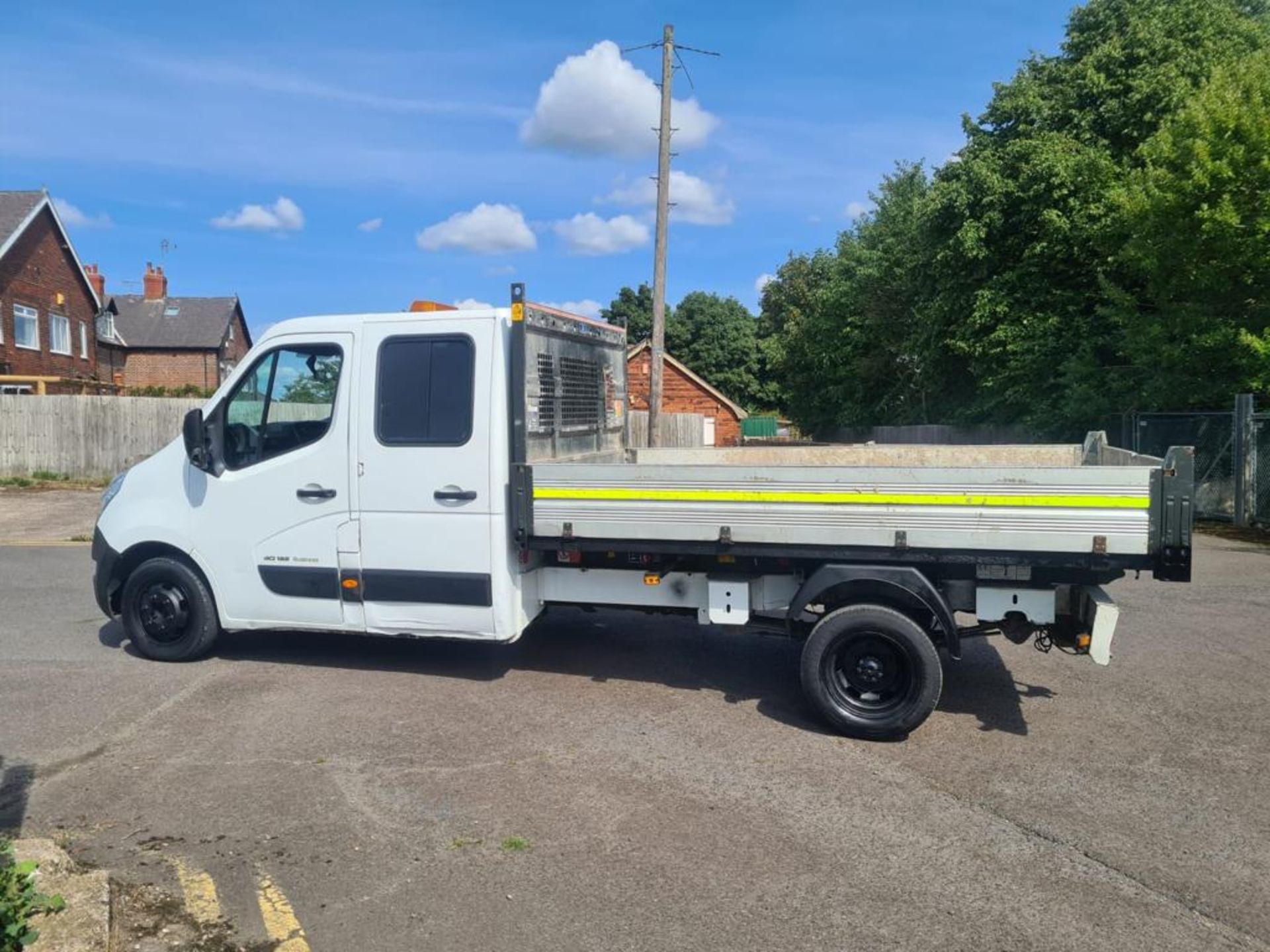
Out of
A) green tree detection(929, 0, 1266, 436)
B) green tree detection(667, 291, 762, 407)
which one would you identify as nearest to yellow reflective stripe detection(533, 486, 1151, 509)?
green tree detection(929, 0, 1266, 436)

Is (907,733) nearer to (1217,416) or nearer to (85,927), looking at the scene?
(85,927)

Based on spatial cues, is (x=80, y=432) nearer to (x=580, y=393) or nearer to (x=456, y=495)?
(x=580, y=393)

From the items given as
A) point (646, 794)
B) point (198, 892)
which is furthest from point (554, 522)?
point (198, 892)

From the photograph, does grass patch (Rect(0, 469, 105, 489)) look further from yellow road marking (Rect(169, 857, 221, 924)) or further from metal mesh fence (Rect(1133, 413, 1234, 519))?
metal mesh fence (Rect(1133, 413, 1234, 519))

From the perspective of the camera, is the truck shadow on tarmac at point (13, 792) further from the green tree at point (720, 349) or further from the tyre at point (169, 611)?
the green tree at point (720, 349)

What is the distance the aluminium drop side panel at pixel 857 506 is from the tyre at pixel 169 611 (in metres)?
2.72

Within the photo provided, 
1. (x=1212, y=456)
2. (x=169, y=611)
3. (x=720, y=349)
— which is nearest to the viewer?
(x=169, y=611)

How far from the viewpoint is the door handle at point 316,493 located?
6.71 m

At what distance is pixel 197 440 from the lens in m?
6.94

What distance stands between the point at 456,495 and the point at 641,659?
2.11m

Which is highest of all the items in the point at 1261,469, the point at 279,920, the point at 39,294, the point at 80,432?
the point at 39,294

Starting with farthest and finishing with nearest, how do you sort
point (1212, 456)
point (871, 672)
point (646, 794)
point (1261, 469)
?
point (1212, 456), point (1261, 469), point (871, 672), point (646, 794)

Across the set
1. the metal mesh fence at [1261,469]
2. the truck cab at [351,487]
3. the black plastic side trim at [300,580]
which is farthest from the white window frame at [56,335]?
the metal mesh fence at [1261,469]

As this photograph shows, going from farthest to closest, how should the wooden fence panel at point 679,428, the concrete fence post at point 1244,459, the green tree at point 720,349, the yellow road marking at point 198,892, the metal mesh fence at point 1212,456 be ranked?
the green tree at point 720,349, the wooden fence panel at point 679,428, the metal mesh fence at point 1212,456, the concrete fence post at point 1244,459, the yellow road marking at point 198,892
